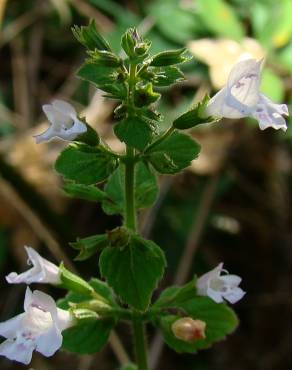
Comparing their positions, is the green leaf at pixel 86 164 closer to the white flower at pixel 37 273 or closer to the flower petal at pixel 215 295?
the white flower at pixel 37 273

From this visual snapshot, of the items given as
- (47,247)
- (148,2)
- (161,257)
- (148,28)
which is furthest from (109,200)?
(148,2)

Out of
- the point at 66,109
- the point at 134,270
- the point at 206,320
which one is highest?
the point at 66,109

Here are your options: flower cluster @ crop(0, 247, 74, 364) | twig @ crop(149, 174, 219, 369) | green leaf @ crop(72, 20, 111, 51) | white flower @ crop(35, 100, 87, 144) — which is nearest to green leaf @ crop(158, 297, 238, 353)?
flower cluster @ crop(0, 247, 74, 364)

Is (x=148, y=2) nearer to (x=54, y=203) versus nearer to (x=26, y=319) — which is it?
(x=54, y=203)

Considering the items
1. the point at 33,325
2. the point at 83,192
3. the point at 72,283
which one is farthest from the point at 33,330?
the point at 83,192

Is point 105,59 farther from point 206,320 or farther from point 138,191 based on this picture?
point 206,320
